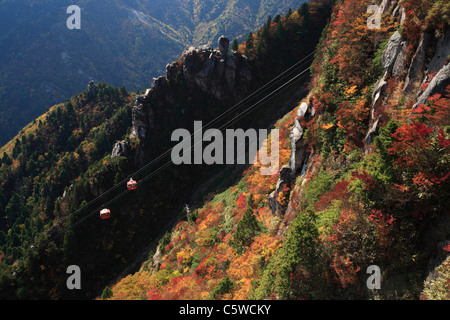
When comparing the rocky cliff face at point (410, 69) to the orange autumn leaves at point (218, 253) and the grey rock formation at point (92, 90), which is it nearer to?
the orange autumn leaves at point (218, 253)

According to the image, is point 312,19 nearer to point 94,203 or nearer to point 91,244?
point 94,203

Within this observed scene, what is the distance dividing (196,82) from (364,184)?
57162mm

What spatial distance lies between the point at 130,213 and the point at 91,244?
1113 centimetres

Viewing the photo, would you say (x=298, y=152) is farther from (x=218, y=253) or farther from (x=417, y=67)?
(x=218, y=253)

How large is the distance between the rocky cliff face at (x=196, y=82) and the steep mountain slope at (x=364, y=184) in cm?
3843

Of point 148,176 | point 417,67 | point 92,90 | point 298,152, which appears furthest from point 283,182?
point 92,90

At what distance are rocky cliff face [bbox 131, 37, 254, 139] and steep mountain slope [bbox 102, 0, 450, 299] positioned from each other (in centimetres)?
3843

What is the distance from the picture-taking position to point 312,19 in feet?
201

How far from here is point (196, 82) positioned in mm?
62219

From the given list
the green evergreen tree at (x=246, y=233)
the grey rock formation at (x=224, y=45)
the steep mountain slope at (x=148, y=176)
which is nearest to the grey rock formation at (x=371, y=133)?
the green evergreen tree at (x=246, y=233)

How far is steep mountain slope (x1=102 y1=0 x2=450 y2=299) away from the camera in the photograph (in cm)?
975

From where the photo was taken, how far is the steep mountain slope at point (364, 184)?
9.75 metres
